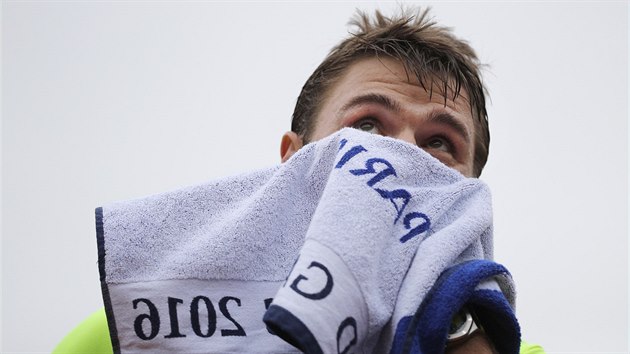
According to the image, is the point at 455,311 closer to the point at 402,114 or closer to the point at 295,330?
the point at 295,330

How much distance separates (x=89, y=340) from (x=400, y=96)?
0.65 m

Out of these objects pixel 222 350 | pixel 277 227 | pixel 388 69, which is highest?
pixel 388 69

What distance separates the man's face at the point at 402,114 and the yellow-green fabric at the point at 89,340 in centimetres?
50

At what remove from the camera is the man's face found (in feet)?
3.10

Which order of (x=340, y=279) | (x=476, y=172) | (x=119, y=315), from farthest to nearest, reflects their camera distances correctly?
1. (x=476, y=172)
2. (x=119, y=315)
3. (x=340, y=279)

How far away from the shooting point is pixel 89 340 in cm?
97

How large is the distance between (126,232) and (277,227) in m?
0.18

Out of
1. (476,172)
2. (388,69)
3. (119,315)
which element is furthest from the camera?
(476,172)

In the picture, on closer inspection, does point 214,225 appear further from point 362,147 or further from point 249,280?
point 362,147

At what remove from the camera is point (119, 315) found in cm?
68

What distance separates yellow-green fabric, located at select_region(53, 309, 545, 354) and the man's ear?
1.50 feet

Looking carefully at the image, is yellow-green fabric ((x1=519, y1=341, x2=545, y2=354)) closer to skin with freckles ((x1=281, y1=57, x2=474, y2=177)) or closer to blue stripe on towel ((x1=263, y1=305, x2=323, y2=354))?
skin with freckles ((x1=281, y1=57, x2=474, y2=177))

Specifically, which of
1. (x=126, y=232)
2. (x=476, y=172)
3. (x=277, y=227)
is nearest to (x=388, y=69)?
(x=476, y=172)

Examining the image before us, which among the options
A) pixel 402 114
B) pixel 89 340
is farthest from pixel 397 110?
pixel 89 340
